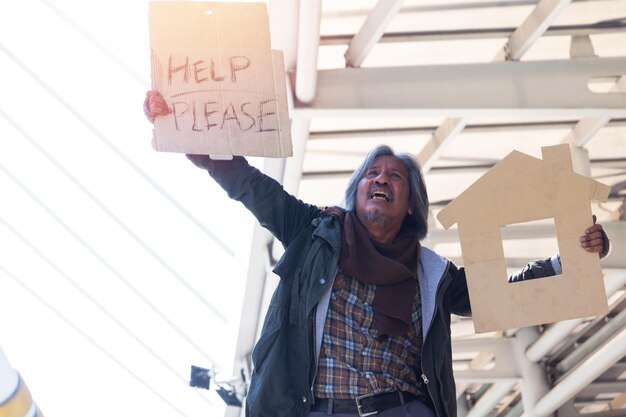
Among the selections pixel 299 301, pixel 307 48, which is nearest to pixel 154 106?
pixel 299 301

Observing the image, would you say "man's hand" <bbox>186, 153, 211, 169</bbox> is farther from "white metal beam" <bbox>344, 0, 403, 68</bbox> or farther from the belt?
"white metal beam" <bbox>344, 0, 403, 68</bbox>

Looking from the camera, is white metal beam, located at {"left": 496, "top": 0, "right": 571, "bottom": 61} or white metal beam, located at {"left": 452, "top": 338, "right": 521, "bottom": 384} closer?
white metal beam, located at {"left": 496, "top": 0, "right": 571, "bottom": 61}

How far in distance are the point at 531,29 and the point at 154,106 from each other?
4.13 meters

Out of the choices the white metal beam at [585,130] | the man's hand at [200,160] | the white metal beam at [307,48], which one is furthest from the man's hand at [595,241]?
the white metal beam at [585,130]

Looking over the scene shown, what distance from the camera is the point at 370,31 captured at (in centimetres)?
688

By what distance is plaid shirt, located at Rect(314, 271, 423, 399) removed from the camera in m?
3.36

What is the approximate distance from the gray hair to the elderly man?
7 centimetres

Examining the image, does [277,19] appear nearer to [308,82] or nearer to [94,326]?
[308,82]

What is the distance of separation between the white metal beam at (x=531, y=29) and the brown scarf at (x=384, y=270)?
134 inches

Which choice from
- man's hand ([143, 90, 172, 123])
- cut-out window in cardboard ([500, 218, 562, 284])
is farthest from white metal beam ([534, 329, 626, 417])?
man's hand ([143, 90, 172, 123])

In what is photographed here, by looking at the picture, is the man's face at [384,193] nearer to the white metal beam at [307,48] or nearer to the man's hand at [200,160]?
the man's hand at [200,160]

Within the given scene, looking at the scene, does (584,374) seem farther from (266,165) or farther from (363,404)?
(363,404)

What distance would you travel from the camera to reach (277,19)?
6.35 m

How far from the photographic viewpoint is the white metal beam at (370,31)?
6539mm
